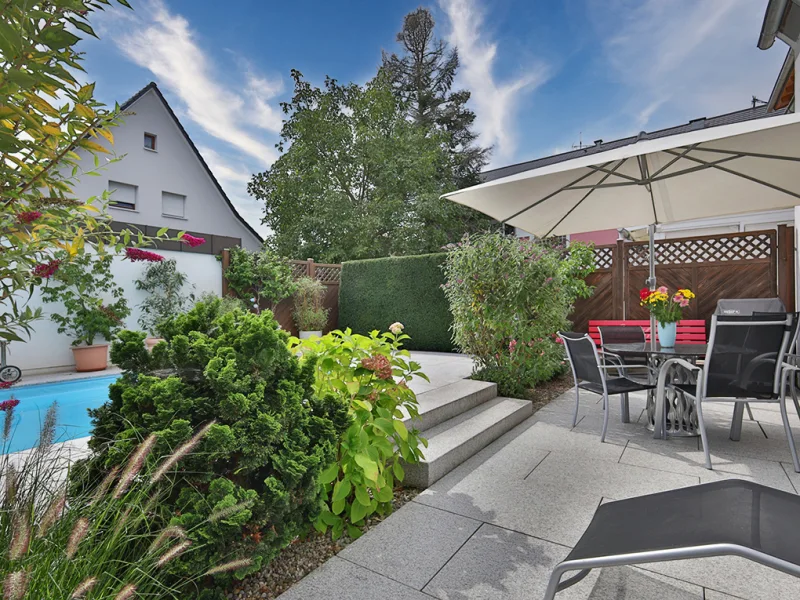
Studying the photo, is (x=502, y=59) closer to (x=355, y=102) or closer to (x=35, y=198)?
(x=355, y=102)

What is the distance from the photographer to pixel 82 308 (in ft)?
24.4

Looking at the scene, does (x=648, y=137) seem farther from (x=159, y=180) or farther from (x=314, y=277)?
(x=159, y=180)

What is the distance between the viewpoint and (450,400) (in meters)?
3.65

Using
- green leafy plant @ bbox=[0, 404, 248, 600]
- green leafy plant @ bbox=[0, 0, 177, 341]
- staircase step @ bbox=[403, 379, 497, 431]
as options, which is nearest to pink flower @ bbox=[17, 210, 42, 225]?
green leafy plant @ bbox=[0, 0, 177, 341]

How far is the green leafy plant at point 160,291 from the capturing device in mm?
8148

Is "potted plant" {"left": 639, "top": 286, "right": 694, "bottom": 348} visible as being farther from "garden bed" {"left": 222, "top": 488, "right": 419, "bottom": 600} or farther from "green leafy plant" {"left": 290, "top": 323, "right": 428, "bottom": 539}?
"garden bed" {"left": 222, "top": 488, "right": 419, "bottom": 600}

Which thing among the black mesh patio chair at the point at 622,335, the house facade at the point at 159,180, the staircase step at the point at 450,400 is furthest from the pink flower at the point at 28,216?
the house facade at the point at 159,180

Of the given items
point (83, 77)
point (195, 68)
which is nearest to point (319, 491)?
point (83, 77)

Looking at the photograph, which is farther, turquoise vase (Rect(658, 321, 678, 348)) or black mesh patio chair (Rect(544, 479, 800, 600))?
turquoise vase (Rect(658, 321, 678, 348))

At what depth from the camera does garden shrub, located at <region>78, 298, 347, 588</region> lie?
1.36 metres

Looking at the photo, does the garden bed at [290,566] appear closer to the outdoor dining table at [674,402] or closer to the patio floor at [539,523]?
the patio floor at [539,523]

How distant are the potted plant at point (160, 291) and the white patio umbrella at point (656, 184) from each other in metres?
6.80

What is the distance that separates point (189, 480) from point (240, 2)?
12.5 ft

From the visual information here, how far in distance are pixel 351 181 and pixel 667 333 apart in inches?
511
